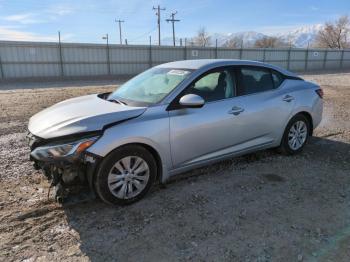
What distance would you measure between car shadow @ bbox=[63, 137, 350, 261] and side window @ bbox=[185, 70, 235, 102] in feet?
3.64

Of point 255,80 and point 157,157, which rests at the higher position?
point 255,80

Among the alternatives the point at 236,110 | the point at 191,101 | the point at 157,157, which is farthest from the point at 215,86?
the point at 157,157

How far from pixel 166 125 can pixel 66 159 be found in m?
1.14

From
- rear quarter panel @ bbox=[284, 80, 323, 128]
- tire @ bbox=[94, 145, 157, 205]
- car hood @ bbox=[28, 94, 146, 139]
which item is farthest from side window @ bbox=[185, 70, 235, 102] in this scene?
rear quarter panel @ bbox=[284, 80, 323, 128]

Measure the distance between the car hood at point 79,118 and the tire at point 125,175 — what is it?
35 cm

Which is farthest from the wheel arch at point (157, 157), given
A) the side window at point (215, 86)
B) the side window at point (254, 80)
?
the side window at point (254, 80)

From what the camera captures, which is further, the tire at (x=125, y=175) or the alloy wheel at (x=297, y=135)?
the alloy wheel at (x=297, y=135)

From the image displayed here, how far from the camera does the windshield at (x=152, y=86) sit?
3926mm

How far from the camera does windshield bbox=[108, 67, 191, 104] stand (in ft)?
12.9

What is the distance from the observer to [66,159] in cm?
314

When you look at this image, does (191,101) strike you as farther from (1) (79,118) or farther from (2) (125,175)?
(1) (79,118)

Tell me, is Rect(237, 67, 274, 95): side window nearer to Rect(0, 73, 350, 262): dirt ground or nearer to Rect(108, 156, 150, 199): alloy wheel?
Rect(0, 73, 350, 262): dirt ground

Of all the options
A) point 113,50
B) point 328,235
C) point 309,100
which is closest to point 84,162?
point 328,235

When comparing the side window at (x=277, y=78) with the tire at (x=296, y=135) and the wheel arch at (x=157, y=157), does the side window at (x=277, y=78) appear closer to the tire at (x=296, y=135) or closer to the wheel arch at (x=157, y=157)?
the tire at (x=296, y=135)
